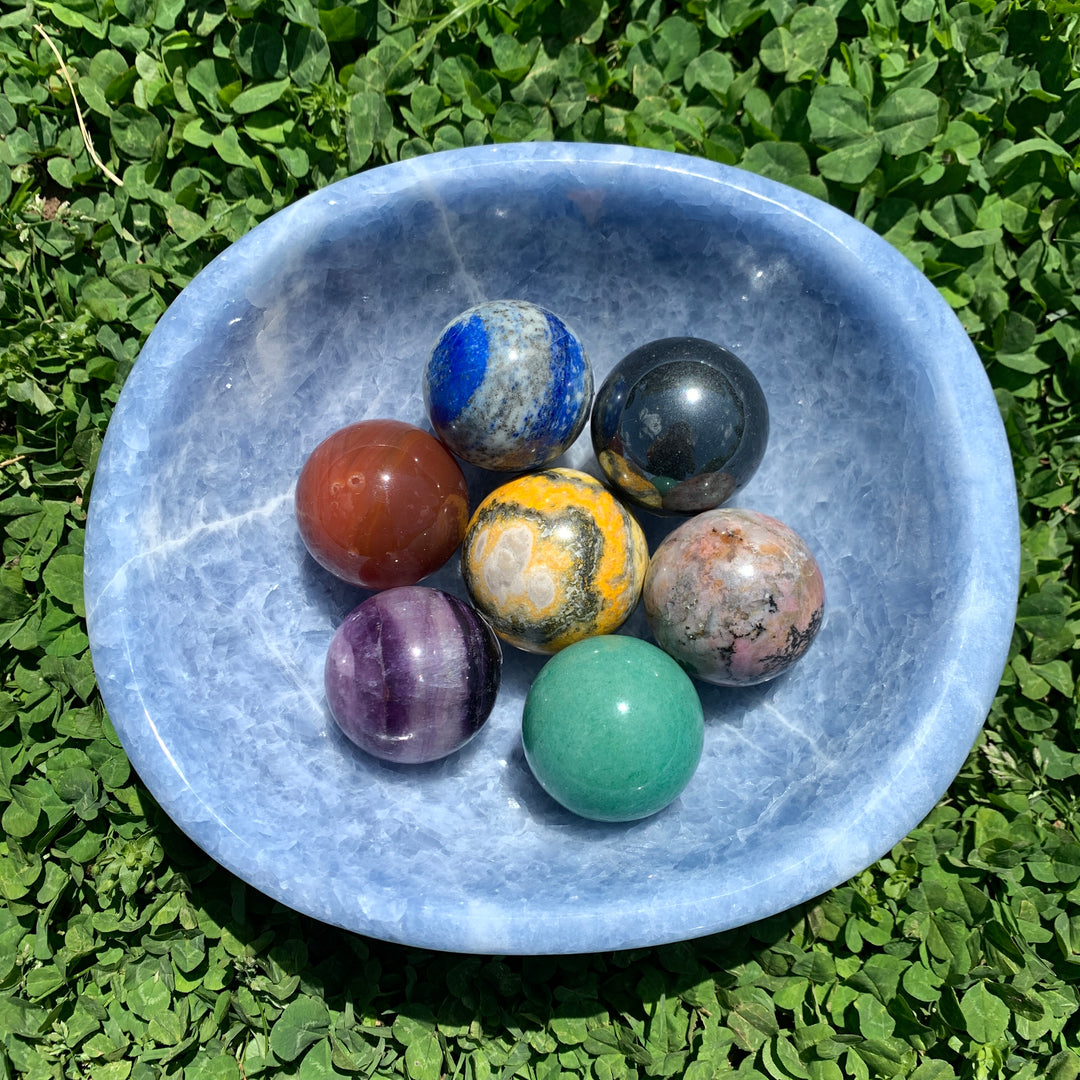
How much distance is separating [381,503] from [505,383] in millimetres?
319

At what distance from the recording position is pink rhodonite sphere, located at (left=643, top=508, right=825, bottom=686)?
1793 millimetres

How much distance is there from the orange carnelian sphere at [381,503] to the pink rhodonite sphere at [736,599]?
431mm

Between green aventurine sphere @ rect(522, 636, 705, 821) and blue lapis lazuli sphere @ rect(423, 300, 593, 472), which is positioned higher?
blue lapis lazuli sphere @ rect(423, 300, 593, 472)

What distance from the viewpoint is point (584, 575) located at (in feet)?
6.00

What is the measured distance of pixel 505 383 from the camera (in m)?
1.84

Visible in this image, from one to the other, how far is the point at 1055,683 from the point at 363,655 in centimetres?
161

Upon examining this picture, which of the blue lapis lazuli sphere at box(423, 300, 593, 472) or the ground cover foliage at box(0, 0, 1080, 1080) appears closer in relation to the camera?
the blue lapis lazuli sphere at box(423, 300, 593, 472)

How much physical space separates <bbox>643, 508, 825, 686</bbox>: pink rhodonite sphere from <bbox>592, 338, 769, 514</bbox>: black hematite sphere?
91 millimetres

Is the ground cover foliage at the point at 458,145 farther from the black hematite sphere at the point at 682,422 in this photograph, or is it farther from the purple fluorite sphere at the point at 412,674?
the black hematite sphere at the point at 682,422

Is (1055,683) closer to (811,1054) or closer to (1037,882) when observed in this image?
(1037,882)

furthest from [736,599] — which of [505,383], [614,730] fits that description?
[505,383]

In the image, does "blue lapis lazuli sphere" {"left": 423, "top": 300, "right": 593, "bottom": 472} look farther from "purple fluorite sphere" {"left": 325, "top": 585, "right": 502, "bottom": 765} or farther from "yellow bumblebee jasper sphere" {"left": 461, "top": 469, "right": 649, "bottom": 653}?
"purple fluorite sphere" {"left": 325, "top": 585, "right": 502, "bottom": 765}

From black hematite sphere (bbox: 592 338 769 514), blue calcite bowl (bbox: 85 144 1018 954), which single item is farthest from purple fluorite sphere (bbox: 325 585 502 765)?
black hematite sphere (bbox: 592 338 769 514)

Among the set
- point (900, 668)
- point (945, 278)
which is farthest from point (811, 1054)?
point (945, 278)
